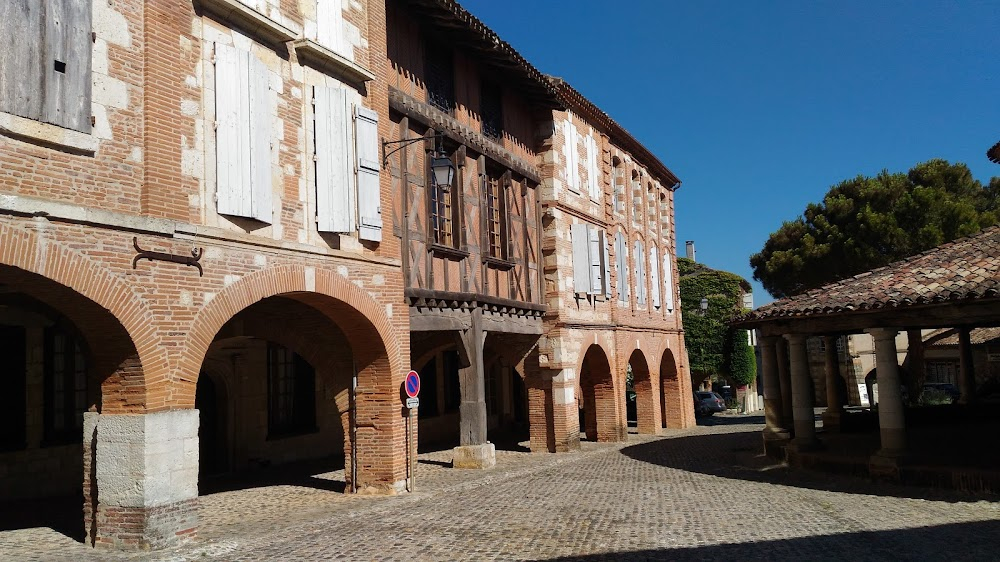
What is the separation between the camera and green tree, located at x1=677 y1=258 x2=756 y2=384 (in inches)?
1297

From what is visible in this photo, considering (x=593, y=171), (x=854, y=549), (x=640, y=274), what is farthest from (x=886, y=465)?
(x=640, y=274)

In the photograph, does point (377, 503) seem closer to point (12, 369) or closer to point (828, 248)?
point (12, 369)

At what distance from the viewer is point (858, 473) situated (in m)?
11.9

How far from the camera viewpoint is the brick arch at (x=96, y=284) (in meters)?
6.36

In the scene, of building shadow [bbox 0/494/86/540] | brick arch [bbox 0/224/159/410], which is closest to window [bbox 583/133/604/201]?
building shadow [bbox 0/494/86/540]

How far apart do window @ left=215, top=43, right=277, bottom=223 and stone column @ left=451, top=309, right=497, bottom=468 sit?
5.90 m

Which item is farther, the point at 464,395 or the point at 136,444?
the point at 464,395

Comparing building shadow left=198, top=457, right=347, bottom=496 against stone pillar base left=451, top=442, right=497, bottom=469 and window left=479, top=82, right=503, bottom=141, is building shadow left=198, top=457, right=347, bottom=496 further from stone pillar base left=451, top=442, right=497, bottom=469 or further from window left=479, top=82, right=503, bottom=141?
window left=479, top=82, right=503, bottom=141

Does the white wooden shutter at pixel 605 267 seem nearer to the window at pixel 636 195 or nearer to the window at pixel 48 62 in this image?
the window at pixel 636 195

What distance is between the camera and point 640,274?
76.3ft

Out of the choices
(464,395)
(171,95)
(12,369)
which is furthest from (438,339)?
(171,95)

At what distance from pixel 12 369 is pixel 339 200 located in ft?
18.5

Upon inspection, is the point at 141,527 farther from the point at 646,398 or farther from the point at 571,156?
the point at 646,398

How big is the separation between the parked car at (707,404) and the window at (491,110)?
2017 cm
